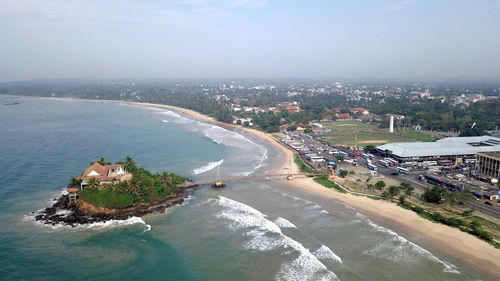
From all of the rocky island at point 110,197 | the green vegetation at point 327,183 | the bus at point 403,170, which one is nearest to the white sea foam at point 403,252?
the green vegetation at point 327,183

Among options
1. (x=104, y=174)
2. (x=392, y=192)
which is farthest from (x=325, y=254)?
(x=104, y=174)

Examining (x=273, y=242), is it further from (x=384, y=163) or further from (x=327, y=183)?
(x=384, y=163)

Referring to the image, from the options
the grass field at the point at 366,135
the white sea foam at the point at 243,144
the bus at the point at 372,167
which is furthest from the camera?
the grass field at the point at 366,135

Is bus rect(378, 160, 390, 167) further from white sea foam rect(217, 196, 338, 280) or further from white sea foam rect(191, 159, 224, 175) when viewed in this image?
white sea foam rect(217, 196, 338, 280)

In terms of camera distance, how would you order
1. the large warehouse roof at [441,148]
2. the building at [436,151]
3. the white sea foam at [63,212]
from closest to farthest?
the white sea foam at [63,212] → the building at [436,151] → the large warehouse roof at [441,148]

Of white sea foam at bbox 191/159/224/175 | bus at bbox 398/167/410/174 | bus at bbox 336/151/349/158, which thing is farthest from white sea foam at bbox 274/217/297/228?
bus at bbox 336/151/349/158

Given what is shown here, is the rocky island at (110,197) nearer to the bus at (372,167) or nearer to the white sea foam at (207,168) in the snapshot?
the white sea foam at (207,168)
